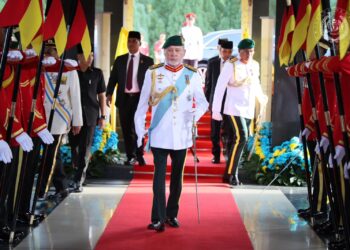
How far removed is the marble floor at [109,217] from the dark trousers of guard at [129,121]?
3.48ft

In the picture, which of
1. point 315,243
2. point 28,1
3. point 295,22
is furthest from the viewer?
point 295,22

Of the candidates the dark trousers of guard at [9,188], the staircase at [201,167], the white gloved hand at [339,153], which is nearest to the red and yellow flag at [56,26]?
the dark trousers of guard at [9,188]

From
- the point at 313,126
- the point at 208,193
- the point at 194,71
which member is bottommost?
the point at 208,193

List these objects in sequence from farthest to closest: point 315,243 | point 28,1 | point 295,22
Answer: point 295,22
point 315,243
point 28,1

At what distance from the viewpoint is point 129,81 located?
9500 millimetres

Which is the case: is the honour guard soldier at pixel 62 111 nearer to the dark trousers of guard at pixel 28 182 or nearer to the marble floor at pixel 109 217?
the marble floor at pixel 109 217

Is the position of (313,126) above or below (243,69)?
below

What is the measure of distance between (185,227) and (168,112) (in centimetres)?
108

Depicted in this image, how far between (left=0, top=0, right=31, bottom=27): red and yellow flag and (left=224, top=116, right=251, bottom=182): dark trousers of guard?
417 cm

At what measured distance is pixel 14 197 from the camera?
5.98m

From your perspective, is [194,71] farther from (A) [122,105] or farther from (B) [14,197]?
(A) [122,105]

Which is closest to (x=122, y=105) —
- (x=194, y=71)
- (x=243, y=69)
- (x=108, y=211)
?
(x=243, y=69)

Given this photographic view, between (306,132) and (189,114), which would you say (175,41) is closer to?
(189,114)

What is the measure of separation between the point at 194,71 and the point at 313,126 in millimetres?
1169
